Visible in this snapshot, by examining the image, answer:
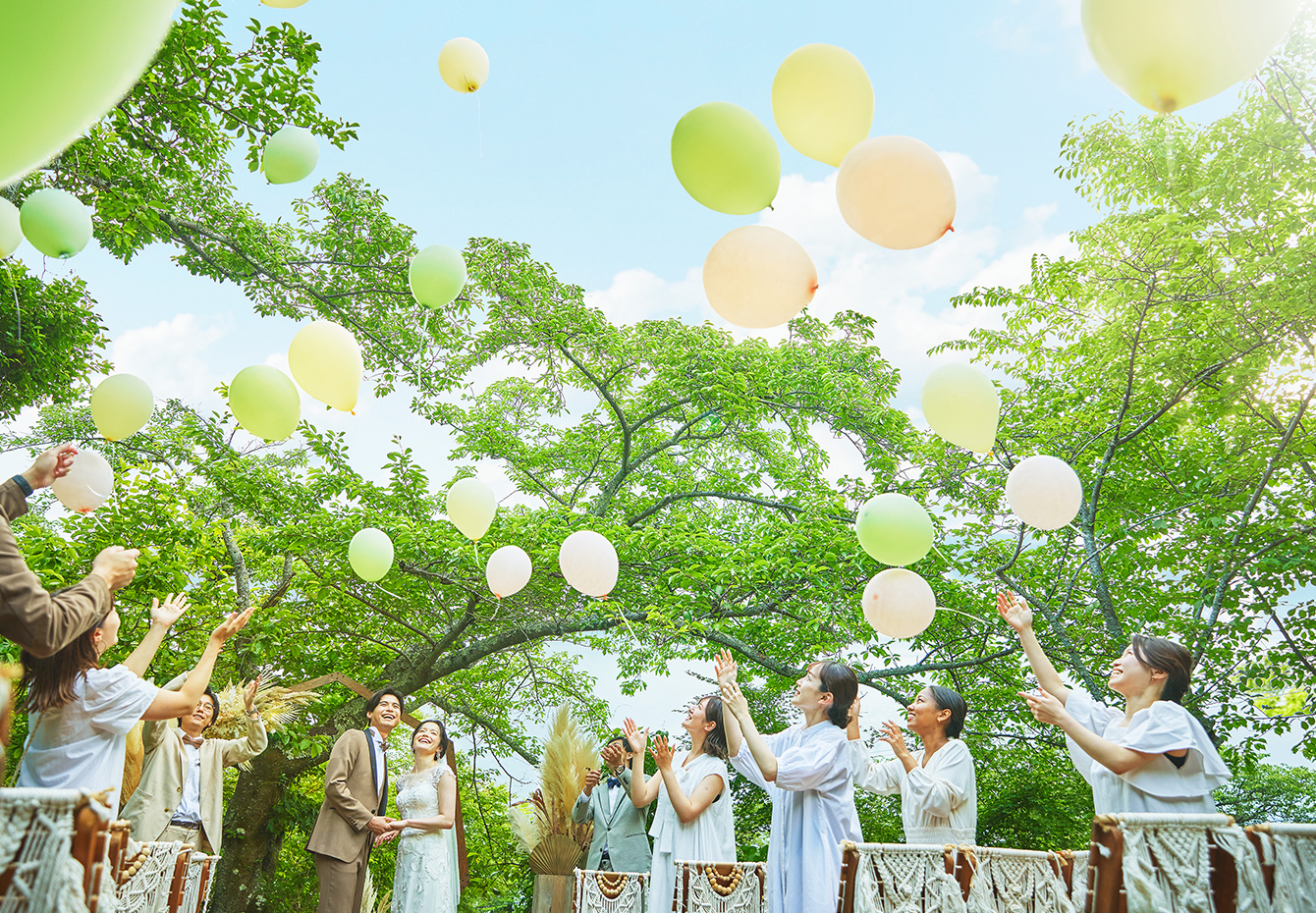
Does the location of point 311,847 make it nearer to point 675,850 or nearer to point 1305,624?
point 675,850

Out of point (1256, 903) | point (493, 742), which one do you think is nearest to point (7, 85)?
point (1256, 903)

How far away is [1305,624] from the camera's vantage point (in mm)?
5984

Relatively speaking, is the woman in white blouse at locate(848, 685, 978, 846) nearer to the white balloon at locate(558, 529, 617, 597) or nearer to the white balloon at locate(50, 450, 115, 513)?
the white balloon at locate(558, 529, 617, 597)

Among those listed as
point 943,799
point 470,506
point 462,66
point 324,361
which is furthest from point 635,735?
point 462,66

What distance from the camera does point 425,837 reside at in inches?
173

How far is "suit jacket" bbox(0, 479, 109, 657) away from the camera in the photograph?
197 cm

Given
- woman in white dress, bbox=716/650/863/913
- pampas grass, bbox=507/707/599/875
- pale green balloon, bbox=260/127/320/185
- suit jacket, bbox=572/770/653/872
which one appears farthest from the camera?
pampas grass, bbox=507/707/599/875

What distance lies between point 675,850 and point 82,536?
548 centimetres

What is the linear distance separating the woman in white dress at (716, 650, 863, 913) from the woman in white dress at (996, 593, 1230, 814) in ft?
2.73

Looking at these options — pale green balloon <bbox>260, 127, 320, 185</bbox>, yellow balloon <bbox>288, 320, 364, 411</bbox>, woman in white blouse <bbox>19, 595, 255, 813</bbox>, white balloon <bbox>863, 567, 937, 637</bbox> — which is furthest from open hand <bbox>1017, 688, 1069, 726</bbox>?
pale green balloon <bbox>260, 127, 320, 185</bbox>

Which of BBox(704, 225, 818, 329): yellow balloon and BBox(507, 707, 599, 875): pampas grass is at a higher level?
BBox(704, 225, 818, 329): yellow balloon

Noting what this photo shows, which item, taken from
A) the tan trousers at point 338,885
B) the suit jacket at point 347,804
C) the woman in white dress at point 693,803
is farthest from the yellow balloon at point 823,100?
the tan trousers at point 338,885

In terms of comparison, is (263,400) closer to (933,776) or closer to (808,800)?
(808,800)

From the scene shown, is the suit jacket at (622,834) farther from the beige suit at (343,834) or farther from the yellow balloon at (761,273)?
the yellow balloon at (761,273)
